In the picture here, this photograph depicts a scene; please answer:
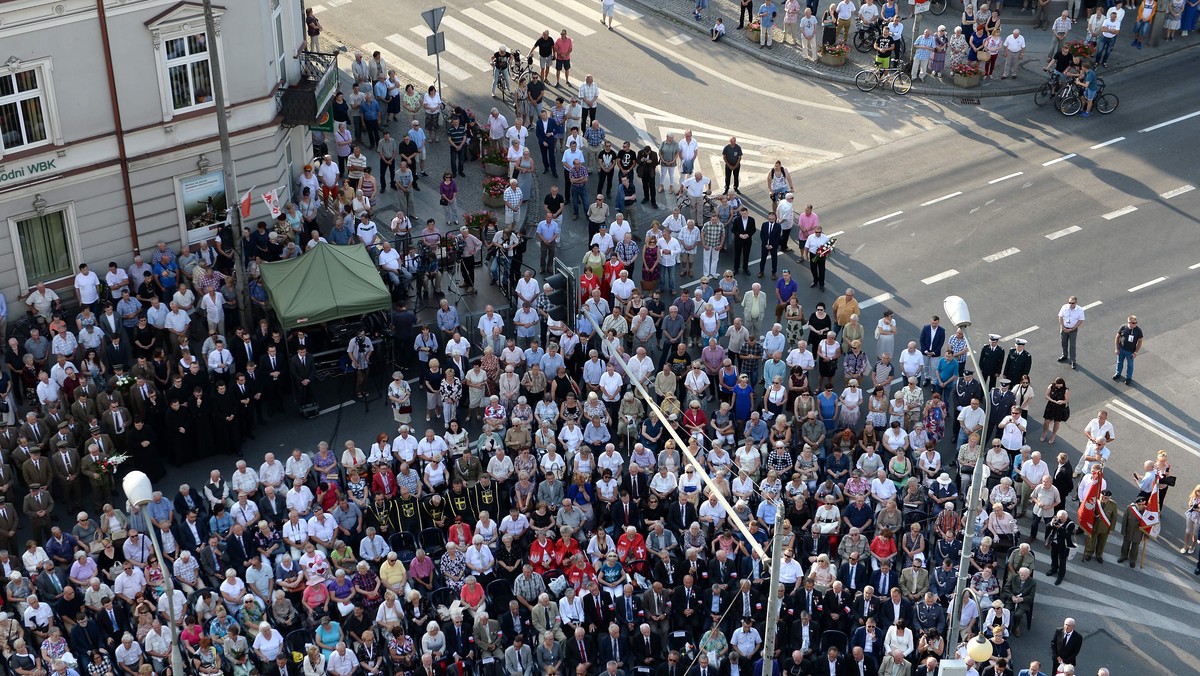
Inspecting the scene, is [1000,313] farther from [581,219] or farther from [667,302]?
[581,219]

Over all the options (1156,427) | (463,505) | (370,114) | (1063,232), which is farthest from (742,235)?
(463,505)

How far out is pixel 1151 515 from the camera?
28.3 meters

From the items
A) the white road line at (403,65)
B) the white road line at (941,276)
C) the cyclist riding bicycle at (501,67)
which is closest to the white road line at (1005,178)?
the white road line at (941,276)

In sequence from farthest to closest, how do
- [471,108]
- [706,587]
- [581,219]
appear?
1. [471,108]
2. [581,219]
3. [706,587]

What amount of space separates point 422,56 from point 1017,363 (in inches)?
820

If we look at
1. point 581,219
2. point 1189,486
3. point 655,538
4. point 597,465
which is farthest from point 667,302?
point 1189,486

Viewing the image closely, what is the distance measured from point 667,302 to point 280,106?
31.1 feet

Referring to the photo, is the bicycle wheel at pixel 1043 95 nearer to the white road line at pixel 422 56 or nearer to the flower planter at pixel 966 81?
the flower planter at pixel 966 81

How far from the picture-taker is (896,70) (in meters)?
44.0

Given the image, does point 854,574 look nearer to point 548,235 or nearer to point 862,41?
point 548,235

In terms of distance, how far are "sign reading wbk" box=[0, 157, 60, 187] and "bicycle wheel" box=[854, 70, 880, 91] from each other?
72.5 feet

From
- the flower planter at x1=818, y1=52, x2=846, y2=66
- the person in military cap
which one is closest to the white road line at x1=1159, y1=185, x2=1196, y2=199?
the flower planter at x1=818, y1=52, x2=846, y2=66

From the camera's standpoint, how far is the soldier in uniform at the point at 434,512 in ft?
90.2

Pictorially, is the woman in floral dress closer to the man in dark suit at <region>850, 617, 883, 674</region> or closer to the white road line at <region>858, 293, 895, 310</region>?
the white road line at <region>858, 293, 895, 310</region>
